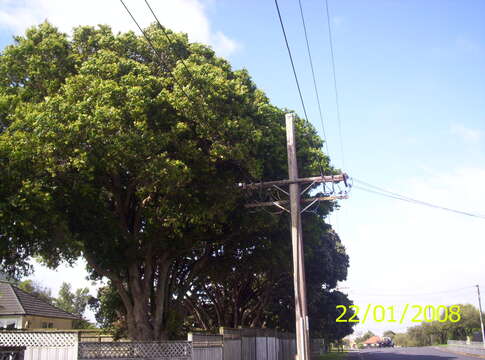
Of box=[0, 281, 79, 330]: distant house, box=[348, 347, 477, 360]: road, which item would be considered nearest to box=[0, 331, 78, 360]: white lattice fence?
box=[0, 281, 79, 330]: distant house

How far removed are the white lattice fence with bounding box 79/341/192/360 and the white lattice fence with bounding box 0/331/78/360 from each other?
422 mm

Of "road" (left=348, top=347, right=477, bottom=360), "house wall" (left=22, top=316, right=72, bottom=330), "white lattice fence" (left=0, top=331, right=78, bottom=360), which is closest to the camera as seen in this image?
"white lattice fence" (left=0, top=331, right=78, bottom=360)

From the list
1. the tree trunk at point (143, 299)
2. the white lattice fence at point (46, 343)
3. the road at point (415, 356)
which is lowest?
the road at point (415, 356)

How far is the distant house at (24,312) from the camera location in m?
36.7

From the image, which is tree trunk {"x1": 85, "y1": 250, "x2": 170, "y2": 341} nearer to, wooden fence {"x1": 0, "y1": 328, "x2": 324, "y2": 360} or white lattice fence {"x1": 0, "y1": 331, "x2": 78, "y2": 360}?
wooden fence {"x1": 0, "y1": 328, "x2": 324, "y2": 360}

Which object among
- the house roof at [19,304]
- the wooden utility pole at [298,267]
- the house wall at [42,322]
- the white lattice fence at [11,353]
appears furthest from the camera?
the house wall at [42,322]

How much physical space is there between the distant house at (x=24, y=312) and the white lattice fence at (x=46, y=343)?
23.2 m

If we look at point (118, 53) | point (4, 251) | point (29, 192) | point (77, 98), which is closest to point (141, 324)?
point (4, 251)

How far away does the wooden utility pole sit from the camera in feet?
49.2

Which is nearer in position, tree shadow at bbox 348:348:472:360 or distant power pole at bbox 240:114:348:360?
distant power pole at bbox 240:114:348:360

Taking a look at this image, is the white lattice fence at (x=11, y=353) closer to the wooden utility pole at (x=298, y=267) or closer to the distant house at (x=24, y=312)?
the wooden utility pole at (x=298, y=267)

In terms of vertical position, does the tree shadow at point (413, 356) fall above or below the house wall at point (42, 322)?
below

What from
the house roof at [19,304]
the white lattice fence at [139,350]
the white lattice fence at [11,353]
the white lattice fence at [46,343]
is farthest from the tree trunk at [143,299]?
the house roof at [19,304]

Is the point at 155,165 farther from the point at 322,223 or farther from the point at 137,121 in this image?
the point at 322,223
